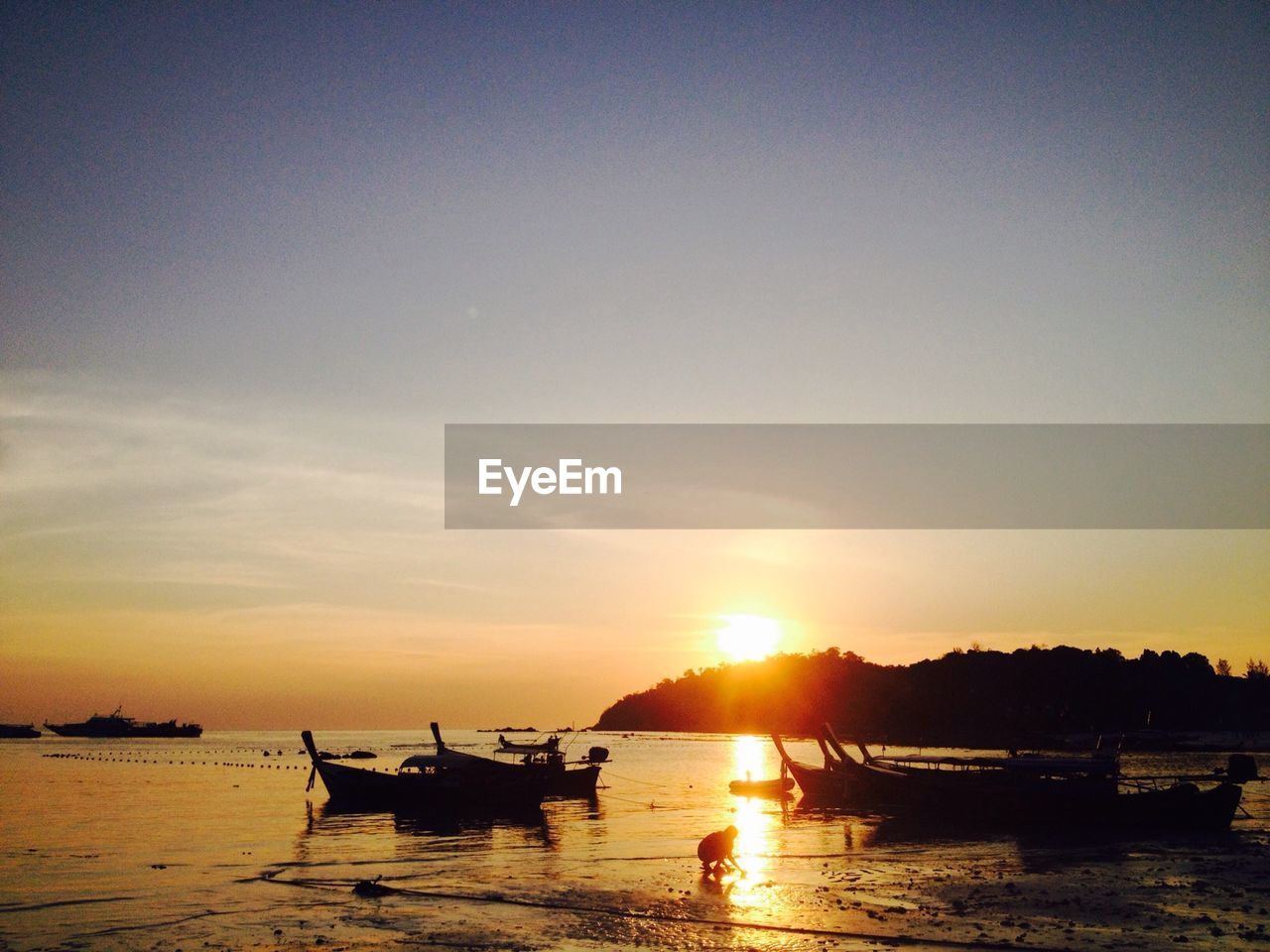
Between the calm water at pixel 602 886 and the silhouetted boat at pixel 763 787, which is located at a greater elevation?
the calm water at pixel 602 886

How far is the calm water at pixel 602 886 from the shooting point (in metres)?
22.0

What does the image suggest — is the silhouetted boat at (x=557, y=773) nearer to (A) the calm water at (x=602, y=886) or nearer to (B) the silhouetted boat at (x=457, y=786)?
(B) the silhouetted boat at (x=457, y=786)

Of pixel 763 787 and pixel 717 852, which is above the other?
pixel 717 852

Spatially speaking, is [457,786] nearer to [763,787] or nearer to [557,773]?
[557,773]

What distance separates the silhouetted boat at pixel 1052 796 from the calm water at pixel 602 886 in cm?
251

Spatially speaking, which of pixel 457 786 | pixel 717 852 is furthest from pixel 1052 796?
pixel 457 786

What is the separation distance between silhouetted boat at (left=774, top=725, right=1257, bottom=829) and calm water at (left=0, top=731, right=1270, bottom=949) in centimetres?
251

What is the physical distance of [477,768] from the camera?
55625 mm

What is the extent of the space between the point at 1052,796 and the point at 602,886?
25240mm

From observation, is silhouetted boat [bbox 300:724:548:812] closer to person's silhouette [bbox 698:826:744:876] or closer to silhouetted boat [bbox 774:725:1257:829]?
silhouetted boat [bbox 774:725:1257:829]

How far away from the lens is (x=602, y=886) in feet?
96.7

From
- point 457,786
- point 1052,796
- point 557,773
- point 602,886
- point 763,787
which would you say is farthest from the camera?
point 763,787

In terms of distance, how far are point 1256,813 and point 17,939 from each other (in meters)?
55.3

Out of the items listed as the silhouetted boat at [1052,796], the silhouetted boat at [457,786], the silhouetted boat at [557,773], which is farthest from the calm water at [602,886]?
the silhouetted boat at [557,773]
